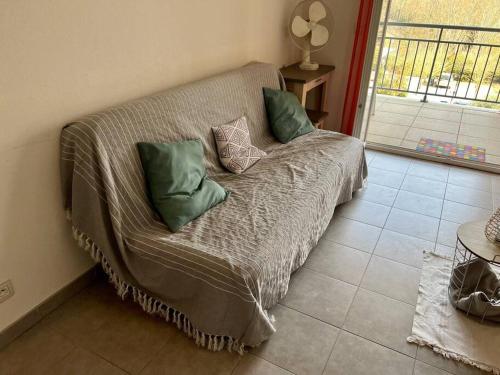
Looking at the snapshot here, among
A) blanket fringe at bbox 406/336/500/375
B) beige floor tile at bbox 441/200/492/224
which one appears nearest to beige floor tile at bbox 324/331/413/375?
blanket fringe at bbox 406/336/500/375

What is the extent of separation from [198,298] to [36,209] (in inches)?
31.0

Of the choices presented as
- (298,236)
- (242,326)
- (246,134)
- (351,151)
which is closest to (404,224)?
(351,151)

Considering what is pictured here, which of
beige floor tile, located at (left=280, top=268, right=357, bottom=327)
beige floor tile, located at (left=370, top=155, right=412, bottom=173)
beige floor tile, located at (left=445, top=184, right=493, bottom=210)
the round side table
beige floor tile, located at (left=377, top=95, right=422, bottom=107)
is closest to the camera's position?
the round side table

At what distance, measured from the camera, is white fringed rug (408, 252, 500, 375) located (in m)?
1.58

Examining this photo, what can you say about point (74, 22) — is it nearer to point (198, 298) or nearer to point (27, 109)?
point (27, 109)

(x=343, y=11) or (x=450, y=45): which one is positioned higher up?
(x=343, y=11)

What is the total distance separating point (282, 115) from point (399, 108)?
2.75 m

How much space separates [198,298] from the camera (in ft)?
4.99

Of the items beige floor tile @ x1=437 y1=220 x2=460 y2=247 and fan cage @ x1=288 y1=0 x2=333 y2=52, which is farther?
fan cage @ x1=288 y1=0 x2=333 y2=52

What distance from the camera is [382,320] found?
5.78ft

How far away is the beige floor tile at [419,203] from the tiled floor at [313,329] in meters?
0.19

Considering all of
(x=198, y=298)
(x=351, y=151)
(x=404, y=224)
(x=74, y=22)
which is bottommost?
(x=404, y=224)

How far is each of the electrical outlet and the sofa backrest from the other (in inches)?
27.5

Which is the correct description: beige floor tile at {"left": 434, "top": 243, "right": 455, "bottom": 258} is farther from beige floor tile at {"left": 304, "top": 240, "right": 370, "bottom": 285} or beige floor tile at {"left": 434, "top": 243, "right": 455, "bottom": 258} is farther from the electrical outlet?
the electrical outlet
